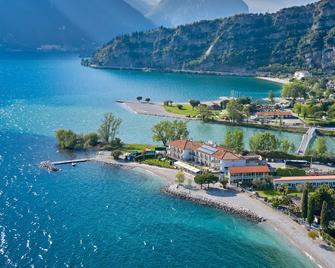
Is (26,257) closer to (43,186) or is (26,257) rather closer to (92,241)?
(92,241)

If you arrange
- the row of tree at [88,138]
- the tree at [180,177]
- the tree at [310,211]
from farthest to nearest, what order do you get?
the row of tree at [88,138]
the tree at [180,177]
the tree at [310,211]

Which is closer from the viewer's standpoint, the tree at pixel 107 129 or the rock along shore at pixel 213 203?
the rock along shore at pixel 213 203

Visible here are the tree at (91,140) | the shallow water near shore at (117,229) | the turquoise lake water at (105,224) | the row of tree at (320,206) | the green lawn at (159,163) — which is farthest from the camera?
the tree at (91,140)

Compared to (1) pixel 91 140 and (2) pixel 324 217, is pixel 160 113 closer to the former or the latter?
(1) pixel 91 140

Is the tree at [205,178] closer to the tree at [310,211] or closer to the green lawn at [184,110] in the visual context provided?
the tree at [310,211]

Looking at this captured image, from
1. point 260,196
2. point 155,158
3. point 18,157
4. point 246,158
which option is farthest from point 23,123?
point 260,196

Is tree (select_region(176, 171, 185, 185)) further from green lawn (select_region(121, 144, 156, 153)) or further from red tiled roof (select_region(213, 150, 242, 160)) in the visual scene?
green lawn (select_region(121, 144, 156, 153))

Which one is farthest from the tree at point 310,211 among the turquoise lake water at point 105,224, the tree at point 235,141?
the tree at point 235,141
